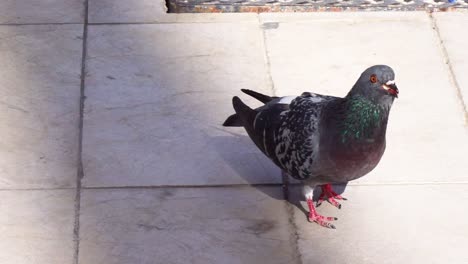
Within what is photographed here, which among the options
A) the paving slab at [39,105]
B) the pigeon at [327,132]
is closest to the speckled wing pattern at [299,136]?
the pigeon at [327,132]

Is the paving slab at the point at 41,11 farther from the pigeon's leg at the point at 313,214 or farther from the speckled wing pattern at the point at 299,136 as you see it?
the pigeon's leg at the point at 313,214

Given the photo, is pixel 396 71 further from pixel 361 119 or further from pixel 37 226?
pixel 37 226

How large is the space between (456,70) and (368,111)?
208 cm

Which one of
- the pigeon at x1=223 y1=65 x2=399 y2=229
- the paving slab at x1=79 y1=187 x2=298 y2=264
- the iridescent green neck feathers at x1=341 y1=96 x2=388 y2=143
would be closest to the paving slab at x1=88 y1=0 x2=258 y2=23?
the pigeon at x1=223 y1=65 x2=399 y2=229

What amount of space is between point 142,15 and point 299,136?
254 cm

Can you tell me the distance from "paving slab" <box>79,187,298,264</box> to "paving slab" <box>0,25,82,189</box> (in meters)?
0.40

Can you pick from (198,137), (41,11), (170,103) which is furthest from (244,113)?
(41,11)

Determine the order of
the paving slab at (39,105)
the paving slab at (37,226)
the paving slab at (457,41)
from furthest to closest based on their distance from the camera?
1. the paving slab at (457,41)
2. the paving slab at (39,105)
3. the paving slab at (37,226)

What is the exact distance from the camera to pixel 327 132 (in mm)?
5461

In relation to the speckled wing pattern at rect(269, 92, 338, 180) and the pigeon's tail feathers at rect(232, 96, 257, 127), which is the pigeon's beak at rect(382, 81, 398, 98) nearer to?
the speckled wing pattern at rect(269, 92, 338, 180)

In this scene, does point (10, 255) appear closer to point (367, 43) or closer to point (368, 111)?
point (368, 111)

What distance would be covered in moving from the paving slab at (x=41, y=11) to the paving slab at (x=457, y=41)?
2.80 m

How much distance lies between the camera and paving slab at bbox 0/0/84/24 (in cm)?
753

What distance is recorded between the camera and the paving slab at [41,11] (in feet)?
24.7
